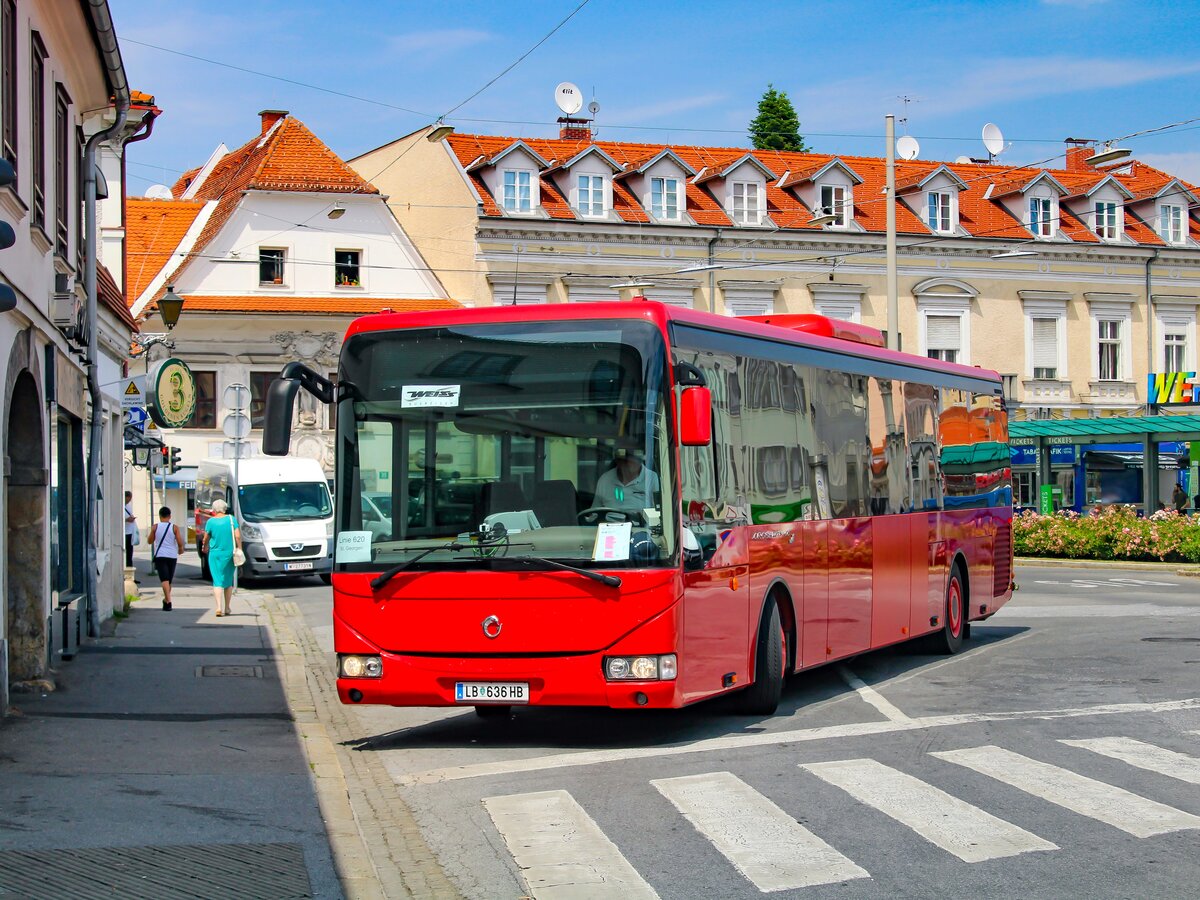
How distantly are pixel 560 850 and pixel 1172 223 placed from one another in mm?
55099

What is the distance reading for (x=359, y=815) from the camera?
8.91 meters

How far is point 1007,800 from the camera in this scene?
8.84 metres

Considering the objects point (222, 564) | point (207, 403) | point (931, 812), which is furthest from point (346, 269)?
point (931, 812)

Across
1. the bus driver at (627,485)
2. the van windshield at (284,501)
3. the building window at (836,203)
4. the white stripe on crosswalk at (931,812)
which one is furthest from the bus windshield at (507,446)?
the building window at (836,203)

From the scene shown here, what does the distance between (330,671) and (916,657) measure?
242 inches

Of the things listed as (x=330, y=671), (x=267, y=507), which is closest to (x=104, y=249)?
(x=267, y=507)

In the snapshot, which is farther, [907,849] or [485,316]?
[485,316]

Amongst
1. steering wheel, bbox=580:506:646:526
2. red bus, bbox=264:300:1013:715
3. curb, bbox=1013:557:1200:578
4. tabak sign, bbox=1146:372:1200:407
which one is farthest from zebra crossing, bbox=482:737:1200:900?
tabak sign, bbox=1146:372:1200:407

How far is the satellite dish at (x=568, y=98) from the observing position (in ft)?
182

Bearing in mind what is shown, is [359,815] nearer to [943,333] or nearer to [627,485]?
[627,485]

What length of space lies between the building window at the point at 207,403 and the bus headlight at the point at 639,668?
1644 inches

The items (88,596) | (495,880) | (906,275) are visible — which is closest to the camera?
(495,880)

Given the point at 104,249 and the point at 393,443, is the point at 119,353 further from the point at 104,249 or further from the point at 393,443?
the point at 393,443

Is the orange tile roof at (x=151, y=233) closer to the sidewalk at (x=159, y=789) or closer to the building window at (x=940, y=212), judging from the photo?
the building window at (x=940, y=212)
